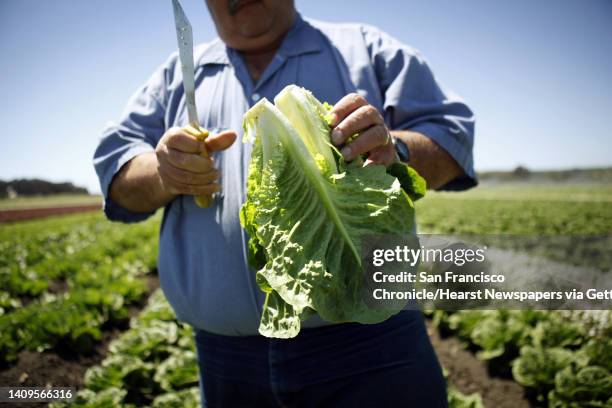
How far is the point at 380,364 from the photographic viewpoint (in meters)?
1.94

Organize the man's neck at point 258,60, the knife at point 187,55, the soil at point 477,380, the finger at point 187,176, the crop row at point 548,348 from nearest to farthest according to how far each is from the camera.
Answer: the knife at point 187,55 < the finger at point 187,176 < the man's neck at point 258,60 < the crop row at point 548,348 < the soil at point 477,380

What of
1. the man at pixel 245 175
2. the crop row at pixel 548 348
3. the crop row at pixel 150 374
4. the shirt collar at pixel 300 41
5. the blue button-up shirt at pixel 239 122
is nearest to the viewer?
the man at pixel 245 175

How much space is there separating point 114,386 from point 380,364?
14.3 ft

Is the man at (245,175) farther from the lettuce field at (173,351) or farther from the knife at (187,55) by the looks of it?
the lettuce field at (173,351)

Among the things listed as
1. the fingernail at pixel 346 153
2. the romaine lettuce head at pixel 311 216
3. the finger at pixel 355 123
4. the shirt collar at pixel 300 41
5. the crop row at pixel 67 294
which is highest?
the shirt collar at pixel 300 41

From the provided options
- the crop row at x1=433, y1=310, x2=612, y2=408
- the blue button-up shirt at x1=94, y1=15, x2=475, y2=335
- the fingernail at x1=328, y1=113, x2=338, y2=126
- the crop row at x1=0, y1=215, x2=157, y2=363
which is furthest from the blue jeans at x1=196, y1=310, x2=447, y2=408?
the crop row at x1=0, y1=215, x2=157, y2=363

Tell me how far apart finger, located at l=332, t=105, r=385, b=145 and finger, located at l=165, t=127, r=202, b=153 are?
2.19ft

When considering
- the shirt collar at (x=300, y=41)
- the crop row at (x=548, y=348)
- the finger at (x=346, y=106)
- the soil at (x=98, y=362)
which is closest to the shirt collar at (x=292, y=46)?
the shirt collar at (x=300, y=41)

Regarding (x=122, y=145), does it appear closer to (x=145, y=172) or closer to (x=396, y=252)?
(x=145, y=172)

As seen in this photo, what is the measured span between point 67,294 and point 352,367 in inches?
351

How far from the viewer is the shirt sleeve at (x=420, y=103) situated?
83.0 inches

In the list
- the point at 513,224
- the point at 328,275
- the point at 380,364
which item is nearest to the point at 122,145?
the point at 328,275

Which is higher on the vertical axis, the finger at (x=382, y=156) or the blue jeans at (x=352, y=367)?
the finger at (x=382, y=156)

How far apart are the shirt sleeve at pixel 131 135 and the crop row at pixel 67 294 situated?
200 inches
